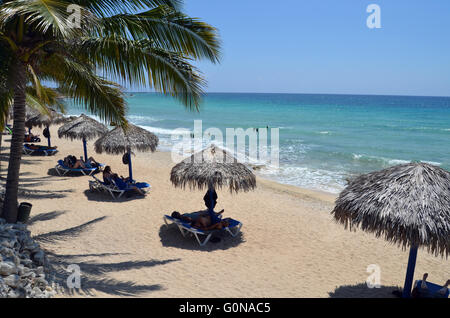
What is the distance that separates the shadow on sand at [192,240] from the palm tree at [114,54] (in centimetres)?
293

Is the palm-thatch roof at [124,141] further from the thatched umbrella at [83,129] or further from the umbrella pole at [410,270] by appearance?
the umbrella pole at [410,270]

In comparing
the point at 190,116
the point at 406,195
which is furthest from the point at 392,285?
the point at 190,116

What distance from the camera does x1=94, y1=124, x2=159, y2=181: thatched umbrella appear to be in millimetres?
10922

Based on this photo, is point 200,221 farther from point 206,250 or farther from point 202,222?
point 206,250

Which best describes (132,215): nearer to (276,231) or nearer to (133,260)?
(133,260)

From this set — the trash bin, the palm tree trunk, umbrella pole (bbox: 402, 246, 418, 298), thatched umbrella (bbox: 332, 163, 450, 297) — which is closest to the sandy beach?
the trash bin

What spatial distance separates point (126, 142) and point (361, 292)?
27.1 ft

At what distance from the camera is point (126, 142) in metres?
10.9

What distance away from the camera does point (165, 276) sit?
5406mm

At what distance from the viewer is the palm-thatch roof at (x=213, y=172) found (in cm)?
691

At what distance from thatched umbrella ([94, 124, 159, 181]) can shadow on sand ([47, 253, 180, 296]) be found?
5527 millimetres

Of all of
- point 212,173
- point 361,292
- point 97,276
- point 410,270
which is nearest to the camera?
point 410,270

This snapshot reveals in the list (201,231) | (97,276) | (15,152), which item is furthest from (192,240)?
(15,152)

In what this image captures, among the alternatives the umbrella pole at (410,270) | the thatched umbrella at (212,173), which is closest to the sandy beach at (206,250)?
the umbrella pole at (410,270)
